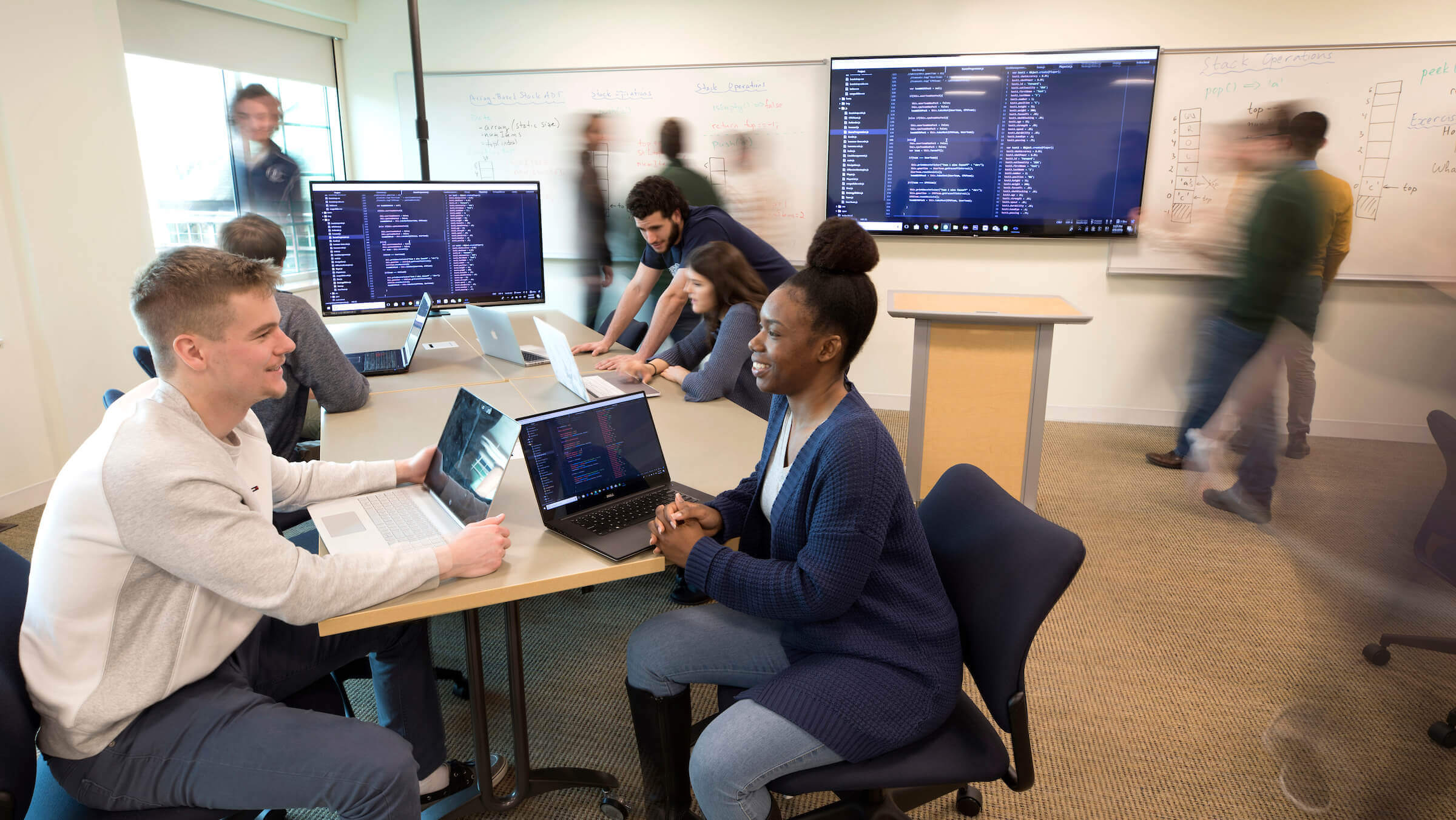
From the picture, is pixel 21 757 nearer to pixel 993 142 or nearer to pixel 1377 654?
pixel 1377 654

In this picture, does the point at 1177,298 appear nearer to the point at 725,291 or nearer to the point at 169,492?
the point at 725,291

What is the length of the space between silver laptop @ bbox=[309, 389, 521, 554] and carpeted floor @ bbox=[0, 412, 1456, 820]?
27.0 inches

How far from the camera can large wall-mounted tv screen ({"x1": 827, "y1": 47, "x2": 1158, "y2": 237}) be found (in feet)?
13.3

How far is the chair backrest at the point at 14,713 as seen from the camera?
1.08 meters

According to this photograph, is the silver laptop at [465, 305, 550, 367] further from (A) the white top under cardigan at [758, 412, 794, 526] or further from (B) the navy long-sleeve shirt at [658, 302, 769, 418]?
(A) the white top under cardigan at [758, 412, 794, 526]

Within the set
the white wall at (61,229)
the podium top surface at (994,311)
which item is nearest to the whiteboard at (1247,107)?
the podium top surface at (994,311)

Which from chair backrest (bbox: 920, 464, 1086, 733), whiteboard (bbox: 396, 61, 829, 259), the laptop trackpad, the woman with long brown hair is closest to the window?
whiteboard (bbox: 396, 61, 829, 259)

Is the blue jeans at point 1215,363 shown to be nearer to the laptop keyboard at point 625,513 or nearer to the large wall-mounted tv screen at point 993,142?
the laptop keyboard at point 625,513

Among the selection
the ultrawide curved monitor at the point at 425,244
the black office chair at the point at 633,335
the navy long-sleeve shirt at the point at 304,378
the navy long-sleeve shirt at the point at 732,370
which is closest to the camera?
the navy long-sleeve shirt at the point at 304,378

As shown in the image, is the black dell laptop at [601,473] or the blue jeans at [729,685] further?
the black dell laptop at [601,473]

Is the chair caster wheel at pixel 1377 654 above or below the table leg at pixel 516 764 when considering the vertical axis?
above

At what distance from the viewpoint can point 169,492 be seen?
3.81ft

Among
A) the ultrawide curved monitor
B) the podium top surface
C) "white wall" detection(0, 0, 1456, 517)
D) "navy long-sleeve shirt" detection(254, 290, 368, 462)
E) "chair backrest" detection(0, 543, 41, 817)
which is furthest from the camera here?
"white wall" detection(0, 0, 1456, 517)

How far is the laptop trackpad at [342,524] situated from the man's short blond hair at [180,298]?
379 millimetres
